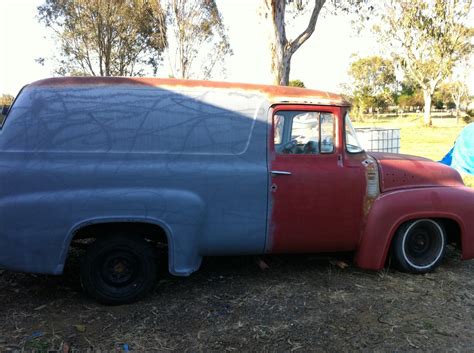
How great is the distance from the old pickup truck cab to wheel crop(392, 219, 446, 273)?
3 cm

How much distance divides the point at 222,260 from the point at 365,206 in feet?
5.69

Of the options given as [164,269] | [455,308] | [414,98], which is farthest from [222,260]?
[414,98]

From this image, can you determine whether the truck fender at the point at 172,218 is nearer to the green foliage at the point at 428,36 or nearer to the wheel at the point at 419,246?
the wheel at the point at 419,246

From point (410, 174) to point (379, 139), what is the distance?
5.26 meters

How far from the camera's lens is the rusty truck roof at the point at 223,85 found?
3.80 metres

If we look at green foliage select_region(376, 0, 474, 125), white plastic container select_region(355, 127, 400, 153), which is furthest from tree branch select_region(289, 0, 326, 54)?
green foliage select_region(376, 0, 474, 125)

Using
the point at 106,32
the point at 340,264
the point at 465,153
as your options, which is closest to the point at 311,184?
the point at 340,264

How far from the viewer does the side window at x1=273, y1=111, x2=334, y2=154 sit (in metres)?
4.11

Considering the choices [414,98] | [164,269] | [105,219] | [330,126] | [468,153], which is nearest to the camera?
[105,219]

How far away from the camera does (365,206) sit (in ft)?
13.9

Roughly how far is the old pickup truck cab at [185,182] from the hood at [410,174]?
0.02 m

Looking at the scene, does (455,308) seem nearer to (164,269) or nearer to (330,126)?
(330,126)

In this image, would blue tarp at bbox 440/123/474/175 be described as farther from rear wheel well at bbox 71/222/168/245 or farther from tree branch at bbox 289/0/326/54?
rear wheel well at bbox 71/222/168/245

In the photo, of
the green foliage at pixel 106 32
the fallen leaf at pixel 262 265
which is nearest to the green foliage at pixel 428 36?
the green foliage at pixel 106 32
